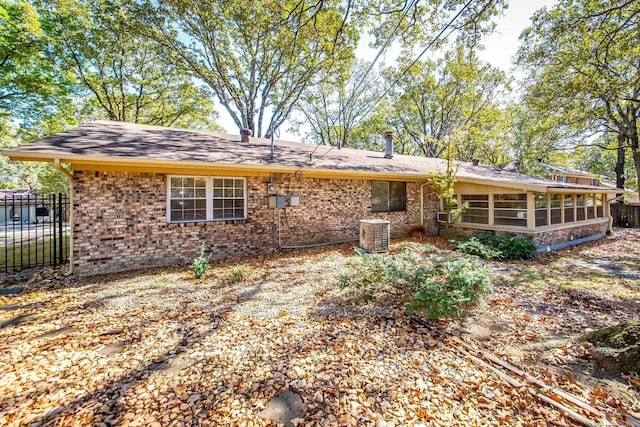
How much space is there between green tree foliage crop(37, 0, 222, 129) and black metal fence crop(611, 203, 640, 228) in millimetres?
26651

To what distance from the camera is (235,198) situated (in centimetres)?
757

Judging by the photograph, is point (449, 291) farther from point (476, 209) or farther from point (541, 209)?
point (541, 209)

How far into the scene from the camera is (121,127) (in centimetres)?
812

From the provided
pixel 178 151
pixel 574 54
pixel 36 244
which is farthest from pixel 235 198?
pixel 574 54

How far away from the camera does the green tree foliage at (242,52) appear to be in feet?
36.6

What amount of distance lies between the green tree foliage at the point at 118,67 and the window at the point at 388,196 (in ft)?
39.9

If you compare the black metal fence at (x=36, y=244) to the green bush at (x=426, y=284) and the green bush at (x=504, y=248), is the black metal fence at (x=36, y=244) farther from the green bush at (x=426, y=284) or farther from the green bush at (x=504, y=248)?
the green bush at (x=504, y=248)

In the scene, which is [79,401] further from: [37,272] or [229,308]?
[37,272]

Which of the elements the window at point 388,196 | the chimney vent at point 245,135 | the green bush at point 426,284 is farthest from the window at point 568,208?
the chimney vent at point 245,135

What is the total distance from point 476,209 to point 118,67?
2000cm

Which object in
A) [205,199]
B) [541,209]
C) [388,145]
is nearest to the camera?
[205,199]

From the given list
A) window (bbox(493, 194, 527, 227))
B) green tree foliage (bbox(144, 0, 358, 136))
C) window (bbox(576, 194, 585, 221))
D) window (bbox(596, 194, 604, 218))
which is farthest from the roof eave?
window (bbox(596, 194, 604, 218))

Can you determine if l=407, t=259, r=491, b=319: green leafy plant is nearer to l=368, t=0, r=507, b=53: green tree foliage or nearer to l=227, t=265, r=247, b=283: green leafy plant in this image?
l=227, t=265, r=247, b=283: green leafy plant

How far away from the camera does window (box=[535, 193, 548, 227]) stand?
355 inches
